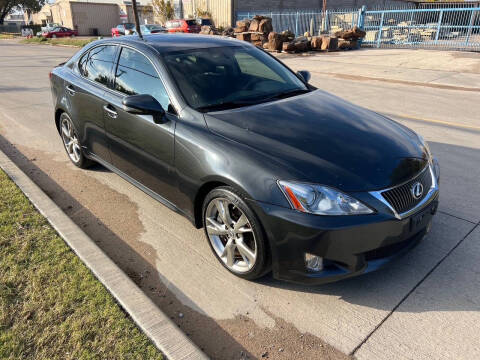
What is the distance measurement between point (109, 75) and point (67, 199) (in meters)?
1.47

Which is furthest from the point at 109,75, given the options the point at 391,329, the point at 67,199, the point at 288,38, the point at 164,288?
the point at 288,38

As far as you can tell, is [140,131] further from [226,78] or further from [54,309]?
[54,309]

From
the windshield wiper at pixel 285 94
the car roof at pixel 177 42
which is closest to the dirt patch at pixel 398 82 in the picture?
the windshield wiper at pixel 285 94

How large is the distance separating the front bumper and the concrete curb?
79 cm

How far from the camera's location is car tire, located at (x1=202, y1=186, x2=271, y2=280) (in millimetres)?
2656

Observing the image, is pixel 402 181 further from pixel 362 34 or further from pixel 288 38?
pixel 362 34

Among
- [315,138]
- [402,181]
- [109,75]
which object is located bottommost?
[402,181]

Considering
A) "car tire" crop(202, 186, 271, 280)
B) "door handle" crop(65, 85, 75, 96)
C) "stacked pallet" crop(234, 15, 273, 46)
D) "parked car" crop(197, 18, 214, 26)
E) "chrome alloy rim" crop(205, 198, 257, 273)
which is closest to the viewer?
"car tire" crop(202, 186, 271, 280)

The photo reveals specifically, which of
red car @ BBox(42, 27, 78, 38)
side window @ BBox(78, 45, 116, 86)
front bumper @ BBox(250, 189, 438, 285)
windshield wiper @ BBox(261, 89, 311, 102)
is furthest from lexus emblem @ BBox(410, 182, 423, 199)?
red car @ BBox(42, 27, 78, 38)

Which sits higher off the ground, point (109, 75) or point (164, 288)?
point (109, 75)

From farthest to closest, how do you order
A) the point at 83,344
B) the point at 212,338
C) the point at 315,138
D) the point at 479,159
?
the point at 479,159 < the point at 315,138 < the point at 212,338 < the point at 83,344

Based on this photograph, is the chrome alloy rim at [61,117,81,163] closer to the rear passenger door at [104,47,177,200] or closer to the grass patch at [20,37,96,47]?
the rear passenger door at [104,47,177,200]

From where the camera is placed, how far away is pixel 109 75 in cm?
407

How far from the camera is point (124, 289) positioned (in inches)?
108
